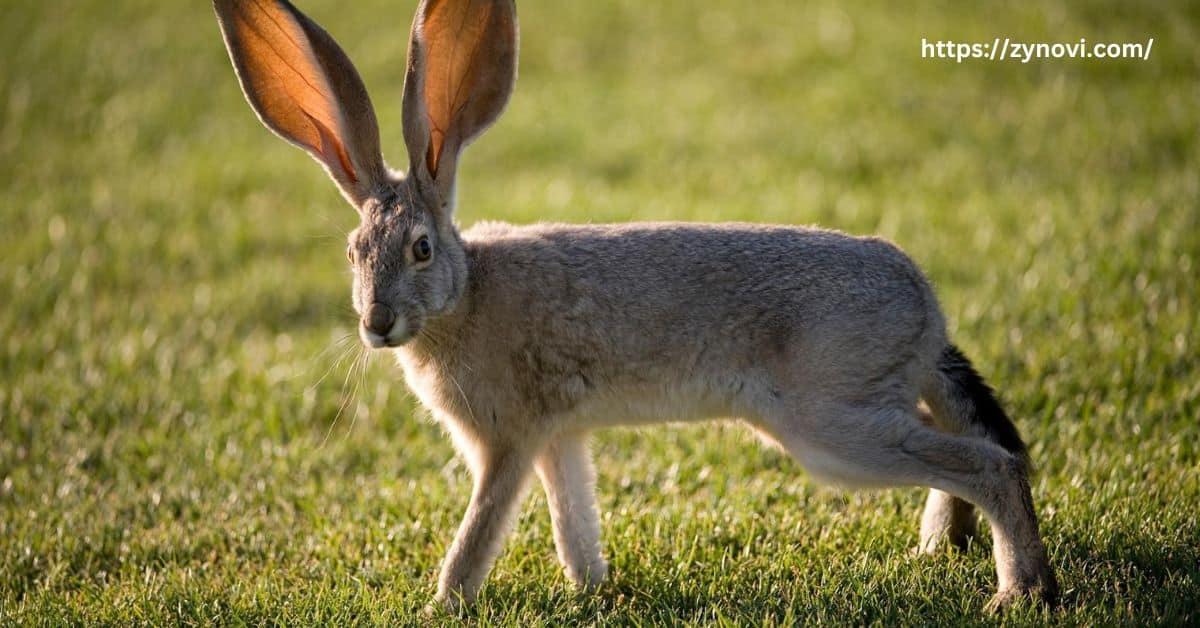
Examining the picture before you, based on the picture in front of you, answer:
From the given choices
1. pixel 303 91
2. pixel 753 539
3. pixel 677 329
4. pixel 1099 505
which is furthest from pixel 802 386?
pixel 303 91

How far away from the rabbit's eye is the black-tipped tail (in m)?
1.97

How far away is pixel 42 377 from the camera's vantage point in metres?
7.63

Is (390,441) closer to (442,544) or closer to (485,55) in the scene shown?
(442,544)

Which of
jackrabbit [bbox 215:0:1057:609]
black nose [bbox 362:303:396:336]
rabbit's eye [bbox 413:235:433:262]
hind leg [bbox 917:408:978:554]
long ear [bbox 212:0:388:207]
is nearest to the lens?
black nose [bbox 362:303:396:336]

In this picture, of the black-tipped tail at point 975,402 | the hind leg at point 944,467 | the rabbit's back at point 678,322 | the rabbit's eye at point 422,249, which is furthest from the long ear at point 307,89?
the black-tipped tail at point 975,402

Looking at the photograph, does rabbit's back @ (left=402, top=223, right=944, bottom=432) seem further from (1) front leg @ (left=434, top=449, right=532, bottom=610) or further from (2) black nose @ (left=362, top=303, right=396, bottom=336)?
(2) black nose @ (left=362, top=303, right=396, bottom=336)

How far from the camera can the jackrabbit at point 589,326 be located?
15.3 ft

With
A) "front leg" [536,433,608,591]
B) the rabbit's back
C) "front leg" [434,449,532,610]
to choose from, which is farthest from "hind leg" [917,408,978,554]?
"front leg" [434,449,532,610]

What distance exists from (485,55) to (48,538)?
2906 millimetres

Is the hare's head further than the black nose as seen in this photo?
Yes

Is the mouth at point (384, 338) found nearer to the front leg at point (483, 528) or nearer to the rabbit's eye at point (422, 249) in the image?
the rabbit's eye at point (422, 249)

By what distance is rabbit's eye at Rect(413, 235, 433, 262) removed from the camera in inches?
188

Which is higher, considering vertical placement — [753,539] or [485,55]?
[485,55]

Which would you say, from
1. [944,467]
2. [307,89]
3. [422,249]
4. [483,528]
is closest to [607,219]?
[307,89]
